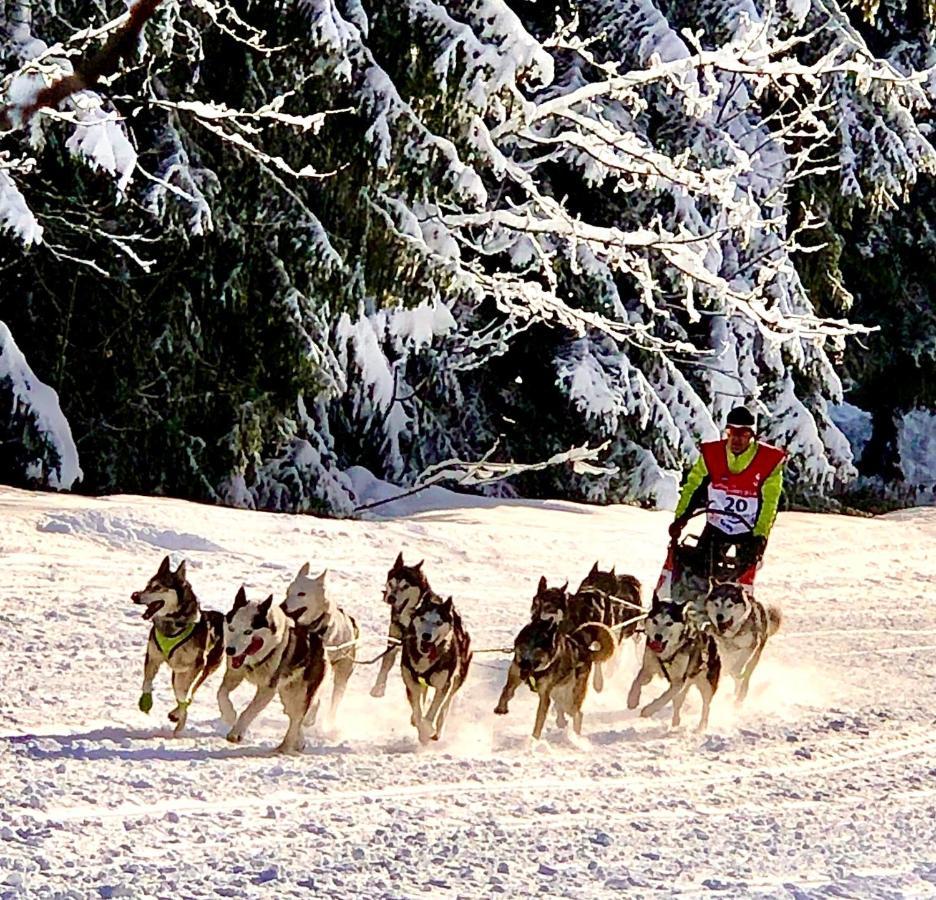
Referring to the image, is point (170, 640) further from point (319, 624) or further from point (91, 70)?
point (91, 70)

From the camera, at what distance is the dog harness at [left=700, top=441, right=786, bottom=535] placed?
413 inches

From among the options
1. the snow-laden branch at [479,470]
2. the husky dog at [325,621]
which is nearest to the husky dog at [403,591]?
the husky dog at [325,621]

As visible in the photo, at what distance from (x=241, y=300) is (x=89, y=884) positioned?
10.8 m

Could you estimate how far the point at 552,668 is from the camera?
8312mm

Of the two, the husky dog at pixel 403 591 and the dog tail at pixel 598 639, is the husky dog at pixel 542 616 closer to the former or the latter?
the dog tail at pixel 598 639

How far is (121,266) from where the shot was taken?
16000 mm

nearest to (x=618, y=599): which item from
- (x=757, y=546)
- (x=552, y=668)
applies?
(x=757, y=546)

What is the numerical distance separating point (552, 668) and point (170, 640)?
75.3 inches

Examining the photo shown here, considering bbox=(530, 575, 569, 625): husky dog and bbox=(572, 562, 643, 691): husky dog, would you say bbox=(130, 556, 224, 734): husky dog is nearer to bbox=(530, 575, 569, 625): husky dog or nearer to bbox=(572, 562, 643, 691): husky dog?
bbox=(530, 575, 569, 625): husky dog

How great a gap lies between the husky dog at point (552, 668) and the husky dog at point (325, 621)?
0.82m

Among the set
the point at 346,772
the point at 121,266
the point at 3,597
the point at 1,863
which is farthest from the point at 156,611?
the point at 121,266

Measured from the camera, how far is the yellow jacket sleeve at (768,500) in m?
10.4

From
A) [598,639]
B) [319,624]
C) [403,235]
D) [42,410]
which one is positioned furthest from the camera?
[42,410]

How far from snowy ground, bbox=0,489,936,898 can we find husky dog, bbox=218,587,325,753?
20 centimetres
